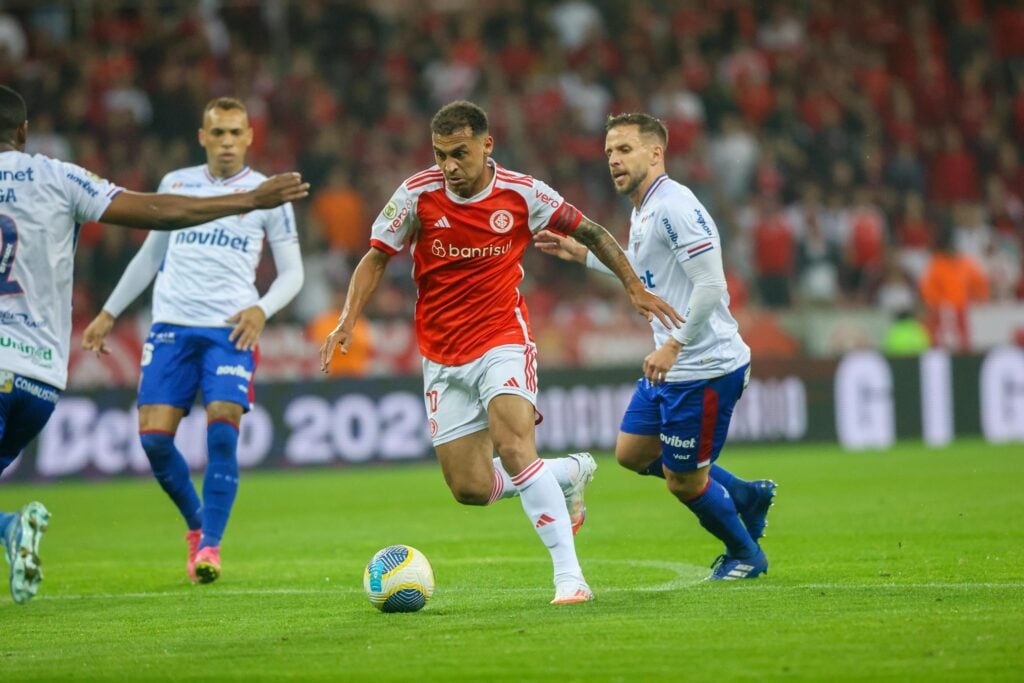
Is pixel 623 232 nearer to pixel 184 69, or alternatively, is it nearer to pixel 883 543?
pixel 184 69

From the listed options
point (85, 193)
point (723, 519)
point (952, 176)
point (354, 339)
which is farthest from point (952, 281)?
point (85, 193)

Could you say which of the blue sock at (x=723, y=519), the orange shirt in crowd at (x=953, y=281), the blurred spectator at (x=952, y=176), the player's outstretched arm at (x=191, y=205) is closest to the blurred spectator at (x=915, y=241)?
the orange shirt in crowd at (x=953, y=281)

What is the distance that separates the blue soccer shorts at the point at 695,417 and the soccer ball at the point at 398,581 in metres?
1.52

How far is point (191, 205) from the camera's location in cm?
681

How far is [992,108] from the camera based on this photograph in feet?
80.5

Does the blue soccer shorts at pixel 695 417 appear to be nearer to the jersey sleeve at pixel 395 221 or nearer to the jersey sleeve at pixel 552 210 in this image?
the jersey sleeve at pixel 552 210

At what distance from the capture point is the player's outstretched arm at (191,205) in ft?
21.9

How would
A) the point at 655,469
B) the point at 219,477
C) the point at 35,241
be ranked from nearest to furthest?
the point at 35,241
the point at 655,469
the point at 219,477

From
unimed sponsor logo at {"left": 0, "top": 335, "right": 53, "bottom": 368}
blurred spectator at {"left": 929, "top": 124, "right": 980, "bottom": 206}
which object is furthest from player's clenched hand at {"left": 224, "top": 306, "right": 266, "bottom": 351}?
blurred spectator at {"left": 929, "top": 124, "right": 980, "bottom": 206}

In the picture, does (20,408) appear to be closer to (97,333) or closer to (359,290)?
(359,290)

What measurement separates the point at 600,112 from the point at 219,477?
1461 cm

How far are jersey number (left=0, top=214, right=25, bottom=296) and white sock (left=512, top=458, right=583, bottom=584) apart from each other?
254 centimetres

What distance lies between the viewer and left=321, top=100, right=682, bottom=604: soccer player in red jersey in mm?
7488

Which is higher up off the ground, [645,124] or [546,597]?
[645,124]
